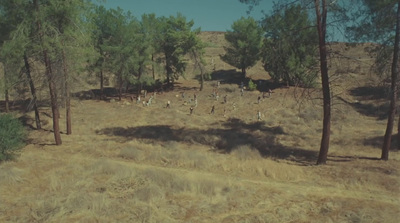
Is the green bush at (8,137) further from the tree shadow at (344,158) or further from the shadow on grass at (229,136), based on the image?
the tree shadow at (344,158)

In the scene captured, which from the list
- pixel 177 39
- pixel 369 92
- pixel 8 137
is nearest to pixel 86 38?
pixel 8 137

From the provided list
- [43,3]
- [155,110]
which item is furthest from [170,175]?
[155,110]

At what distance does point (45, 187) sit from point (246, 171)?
8.25 m

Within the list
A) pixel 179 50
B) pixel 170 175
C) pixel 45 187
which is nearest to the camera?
pixel 45 187

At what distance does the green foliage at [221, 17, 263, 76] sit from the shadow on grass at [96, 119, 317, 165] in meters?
19.6

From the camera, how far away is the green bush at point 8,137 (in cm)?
1320

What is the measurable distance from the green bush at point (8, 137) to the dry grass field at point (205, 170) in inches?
20.9

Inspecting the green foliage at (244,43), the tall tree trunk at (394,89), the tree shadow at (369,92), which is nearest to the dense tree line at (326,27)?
the tall tree trunk at (394,89)

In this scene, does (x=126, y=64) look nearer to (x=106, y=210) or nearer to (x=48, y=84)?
(x=48, y=84)

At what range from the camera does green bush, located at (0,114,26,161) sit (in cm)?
1320

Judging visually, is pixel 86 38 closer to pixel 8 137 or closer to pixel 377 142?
pixel 8 137

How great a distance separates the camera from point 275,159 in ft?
51.9

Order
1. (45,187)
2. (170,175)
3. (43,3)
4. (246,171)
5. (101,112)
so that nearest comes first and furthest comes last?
(45,187), (170,175), (246,171), (43,3), (101,112)

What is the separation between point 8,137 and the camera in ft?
44.3
